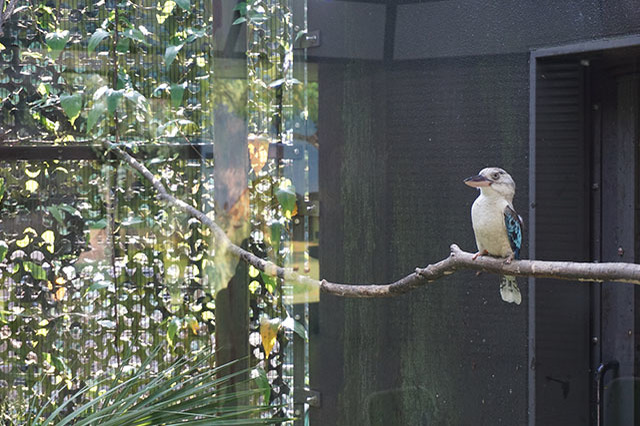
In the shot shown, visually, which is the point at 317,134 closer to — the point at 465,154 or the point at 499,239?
the point at 465,154

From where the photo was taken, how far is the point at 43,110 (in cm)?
208

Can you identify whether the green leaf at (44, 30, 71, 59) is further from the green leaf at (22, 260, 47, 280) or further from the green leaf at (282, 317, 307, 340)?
the green leaf at (282, 317, 307, 340)

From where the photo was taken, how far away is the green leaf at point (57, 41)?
2.06 meters

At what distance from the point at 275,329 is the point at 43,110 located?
877 mm

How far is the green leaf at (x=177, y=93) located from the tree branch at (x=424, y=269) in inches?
7.6

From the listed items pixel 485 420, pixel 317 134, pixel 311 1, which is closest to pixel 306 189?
pixel 317 134

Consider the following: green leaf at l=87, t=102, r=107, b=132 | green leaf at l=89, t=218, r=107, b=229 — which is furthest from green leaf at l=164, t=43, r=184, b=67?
green leaf at l=89, t=218, r=107, b=229

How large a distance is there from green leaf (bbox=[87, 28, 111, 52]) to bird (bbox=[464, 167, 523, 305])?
107cm

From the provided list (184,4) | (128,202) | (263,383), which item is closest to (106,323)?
(128,202)

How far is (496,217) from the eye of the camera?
156cm

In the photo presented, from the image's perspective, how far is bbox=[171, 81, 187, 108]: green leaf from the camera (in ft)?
6.74

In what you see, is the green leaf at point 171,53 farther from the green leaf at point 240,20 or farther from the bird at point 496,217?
the bird at point 496,217

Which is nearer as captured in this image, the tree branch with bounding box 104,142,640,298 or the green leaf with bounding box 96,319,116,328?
the tree branch with bounding box 104,142,640,298

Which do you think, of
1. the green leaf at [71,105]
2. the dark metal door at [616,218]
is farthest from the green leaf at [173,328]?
the dark metal door at [616,218]
